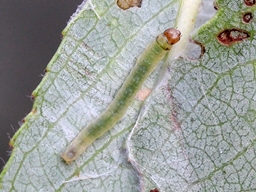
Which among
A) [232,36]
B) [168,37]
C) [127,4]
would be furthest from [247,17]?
[127,4]

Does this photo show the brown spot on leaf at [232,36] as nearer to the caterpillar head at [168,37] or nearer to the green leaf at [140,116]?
the green leaf at [140,116]

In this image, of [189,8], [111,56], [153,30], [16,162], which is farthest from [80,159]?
[189,8]

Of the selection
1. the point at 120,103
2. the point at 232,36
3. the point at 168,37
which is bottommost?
the point at 120,103

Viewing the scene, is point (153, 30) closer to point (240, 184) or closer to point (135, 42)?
point (135, 42)

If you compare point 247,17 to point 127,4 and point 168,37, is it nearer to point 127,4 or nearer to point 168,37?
point 168,37

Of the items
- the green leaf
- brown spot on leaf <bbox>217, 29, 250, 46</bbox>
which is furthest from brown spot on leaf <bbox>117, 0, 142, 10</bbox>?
brown spot on leaf <bbox>217, 29, 250, 46</bbox>

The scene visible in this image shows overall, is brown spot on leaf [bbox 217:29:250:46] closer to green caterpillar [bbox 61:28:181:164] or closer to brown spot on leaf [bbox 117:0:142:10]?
green caterpillar [bbox 61:28:181:164]
